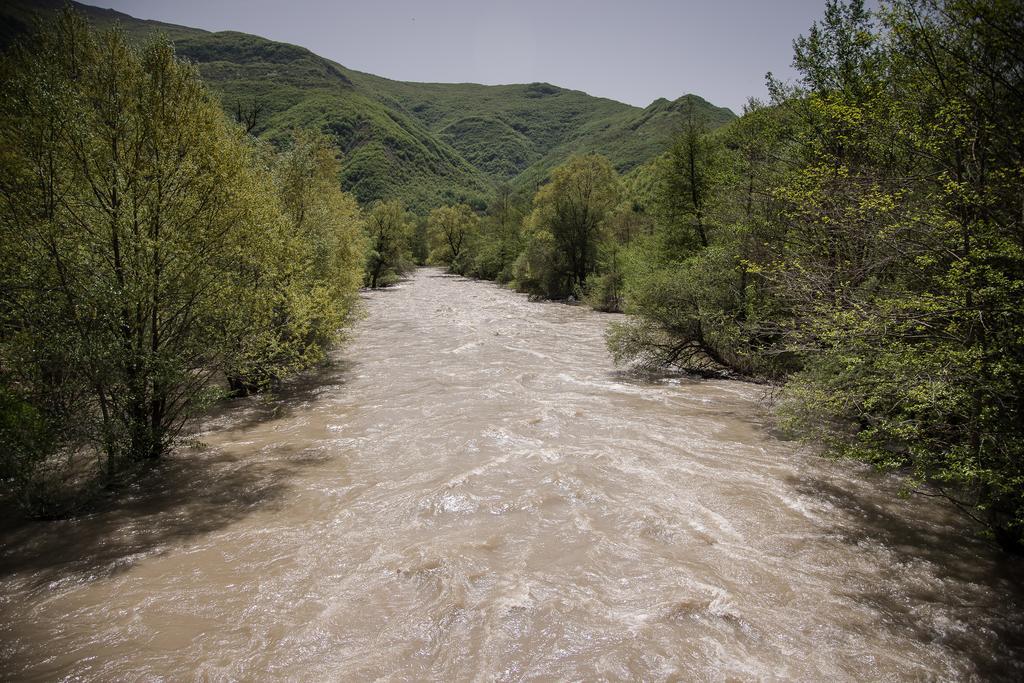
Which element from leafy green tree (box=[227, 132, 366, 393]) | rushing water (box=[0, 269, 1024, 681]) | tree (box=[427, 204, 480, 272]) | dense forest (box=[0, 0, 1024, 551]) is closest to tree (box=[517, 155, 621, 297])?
leafy green tree (box=[227, 132, 366, 393])

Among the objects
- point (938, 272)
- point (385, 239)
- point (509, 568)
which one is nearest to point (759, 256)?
point (938, 272)

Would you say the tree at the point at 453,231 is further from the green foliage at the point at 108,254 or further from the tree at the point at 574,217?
the green foliage at the point at 108,254

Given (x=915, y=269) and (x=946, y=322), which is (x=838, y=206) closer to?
(x=915, y=269)

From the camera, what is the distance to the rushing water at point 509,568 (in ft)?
18.2

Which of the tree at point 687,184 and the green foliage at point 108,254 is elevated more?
the tree at point 687,184

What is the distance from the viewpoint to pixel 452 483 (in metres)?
9.98

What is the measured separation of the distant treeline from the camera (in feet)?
21.2

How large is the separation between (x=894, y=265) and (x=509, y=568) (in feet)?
31.2

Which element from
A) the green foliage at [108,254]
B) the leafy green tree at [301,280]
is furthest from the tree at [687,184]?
the green foliage at [108,254]

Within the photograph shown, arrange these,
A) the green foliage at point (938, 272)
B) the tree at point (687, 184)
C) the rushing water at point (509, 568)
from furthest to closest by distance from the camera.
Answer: the tree at point (687, 184) < the green foliage at point (938, 272) < the rushing water at point (509, 568)

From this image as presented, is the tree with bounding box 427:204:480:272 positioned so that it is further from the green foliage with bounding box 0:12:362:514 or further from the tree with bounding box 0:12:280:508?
the tree with bounding box 0:12:280:508

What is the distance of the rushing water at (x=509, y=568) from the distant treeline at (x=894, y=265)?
1390 millimetres

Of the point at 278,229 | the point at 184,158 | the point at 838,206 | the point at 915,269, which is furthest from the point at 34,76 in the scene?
the point at 915,269

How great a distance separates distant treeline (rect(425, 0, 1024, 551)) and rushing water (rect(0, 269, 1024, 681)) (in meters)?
1.39
